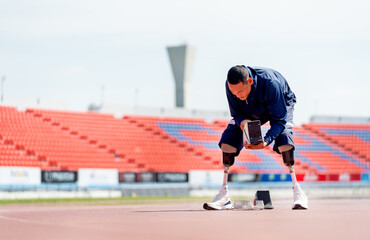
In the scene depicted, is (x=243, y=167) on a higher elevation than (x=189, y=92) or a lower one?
lower

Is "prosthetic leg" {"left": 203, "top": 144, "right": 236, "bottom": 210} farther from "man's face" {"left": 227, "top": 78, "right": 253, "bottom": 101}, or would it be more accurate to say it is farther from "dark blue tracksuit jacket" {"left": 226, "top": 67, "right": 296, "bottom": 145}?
"man's face" {"left": 227, "top": 78, "right": 253, "bottom": 101}

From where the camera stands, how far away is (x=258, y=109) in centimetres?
895

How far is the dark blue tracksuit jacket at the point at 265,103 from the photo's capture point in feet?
29.0

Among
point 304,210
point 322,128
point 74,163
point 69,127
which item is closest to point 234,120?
point 304,210

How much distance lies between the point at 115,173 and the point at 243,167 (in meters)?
9.95

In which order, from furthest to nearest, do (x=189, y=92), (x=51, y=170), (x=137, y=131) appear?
(x=189, y=92) < (x=137, y=131) < (x=51, y=170)

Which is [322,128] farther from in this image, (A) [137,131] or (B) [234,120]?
(B) [234,120]

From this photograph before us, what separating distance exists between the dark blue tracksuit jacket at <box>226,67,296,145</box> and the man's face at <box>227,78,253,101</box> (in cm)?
13

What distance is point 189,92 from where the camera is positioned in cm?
5106

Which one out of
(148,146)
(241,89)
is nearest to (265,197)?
(241,89)

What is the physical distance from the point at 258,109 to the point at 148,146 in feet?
93.3

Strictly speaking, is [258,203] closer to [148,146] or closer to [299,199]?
[299,199]

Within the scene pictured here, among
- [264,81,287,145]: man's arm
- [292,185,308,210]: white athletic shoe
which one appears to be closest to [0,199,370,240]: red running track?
[292,185,308,210]: white athletic shoe

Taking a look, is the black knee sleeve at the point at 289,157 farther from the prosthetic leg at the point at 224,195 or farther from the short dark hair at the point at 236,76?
the short dark hair at the point at 236,76
